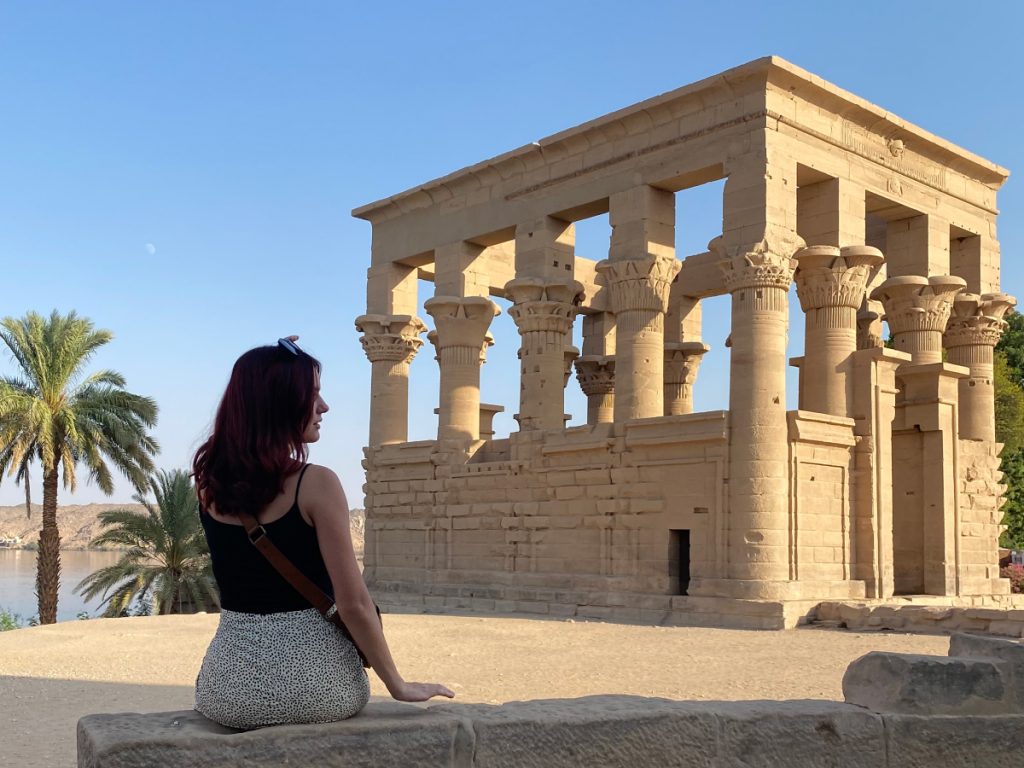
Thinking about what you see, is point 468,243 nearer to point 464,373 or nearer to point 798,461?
point 464,373

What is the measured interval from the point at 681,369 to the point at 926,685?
21621mm

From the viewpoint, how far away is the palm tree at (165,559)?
86.2 ft

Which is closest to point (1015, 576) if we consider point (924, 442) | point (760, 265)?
point (924, 442)

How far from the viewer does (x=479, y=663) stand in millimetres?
13117

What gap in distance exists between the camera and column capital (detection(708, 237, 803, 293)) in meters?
18.2

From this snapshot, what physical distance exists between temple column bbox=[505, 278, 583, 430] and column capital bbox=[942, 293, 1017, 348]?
7.58m

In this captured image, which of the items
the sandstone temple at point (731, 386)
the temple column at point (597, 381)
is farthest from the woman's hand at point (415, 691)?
the temple column at point (597, 381)

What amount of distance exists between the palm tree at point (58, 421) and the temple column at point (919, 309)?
17.0 m

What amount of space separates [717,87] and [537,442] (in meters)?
7.20

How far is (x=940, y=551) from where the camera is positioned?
66.8ft

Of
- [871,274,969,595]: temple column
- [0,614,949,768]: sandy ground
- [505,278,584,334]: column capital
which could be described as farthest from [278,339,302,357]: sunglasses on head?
[871,274,969,595]: temple column

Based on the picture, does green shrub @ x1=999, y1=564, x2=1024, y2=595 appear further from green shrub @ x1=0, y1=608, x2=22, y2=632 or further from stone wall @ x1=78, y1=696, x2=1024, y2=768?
stone wall @ x1=78, y1=696, x2=1024, y2=768

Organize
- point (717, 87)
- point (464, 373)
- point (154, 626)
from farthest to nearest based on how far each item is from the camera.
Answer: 1. point (464, 373)
2. point (717, 87)
3. point (154, 626)

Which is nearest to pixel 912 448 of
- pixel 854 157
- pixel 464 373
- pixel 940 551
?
pixel 940 551
